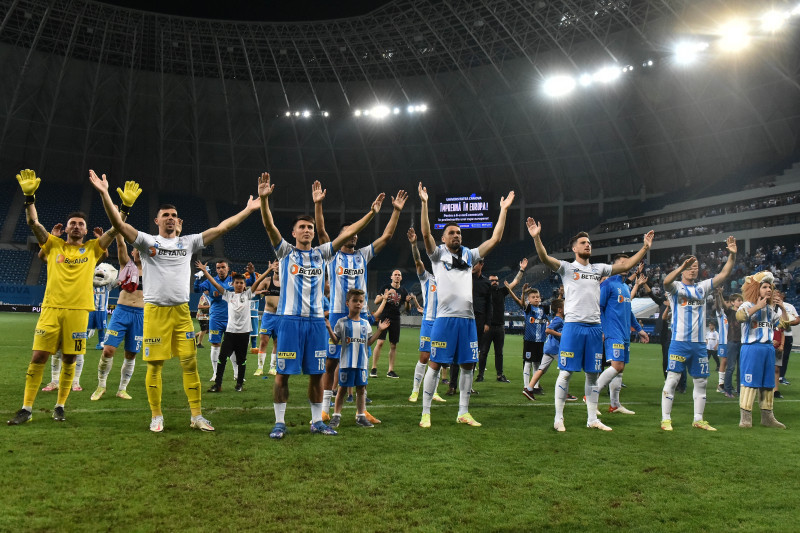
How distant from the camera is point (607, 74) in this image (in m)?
34.3

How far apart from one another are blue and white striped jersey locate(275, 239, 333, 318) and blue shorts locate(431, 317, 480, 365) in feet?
5.32

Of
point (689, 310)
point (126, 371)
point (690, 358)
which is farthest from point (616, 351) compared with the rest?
point (126, 371)

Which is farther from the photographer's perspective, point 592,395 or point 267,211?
point 592,395

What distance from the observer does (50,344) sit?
267 inches

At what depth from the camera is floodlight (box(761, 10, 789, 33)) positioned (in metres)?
28.2

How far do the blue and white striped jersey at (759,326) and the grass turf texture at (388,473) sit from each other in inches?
47.6

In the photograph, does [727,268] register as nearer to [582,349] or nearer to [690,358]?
[690,358]

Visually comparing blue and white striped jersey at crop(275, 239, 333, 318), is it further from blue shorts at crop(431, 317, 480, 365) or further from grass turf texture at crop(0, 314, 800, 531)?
blue shorts at crop(431, 317, 480, 365)

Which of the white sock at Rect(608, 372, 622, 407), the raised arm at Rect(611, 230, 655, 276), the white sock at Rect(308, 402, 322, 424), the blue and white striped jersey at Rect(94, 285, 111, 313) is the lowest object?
the white sock at Rect(308, 402, 322, 424)

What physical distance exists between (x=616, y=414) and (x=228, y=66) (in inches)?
1538

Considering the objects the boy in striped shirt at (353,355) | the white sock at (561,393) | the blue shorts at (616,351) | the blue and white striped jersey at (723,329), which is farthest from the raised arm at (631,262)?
the blue and white striped jersey at (723,329)

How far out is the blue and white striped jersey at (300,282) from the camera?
6.55 metres

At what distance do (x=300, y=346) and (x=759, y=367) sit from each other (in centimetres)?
617

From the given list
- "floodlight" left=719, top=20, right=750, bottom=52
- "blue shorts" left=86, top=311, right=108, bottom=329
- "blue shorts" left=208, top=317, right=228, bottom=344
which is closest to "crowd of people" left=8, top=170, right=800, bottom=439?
"blue shorts" left=208, top=317, right=228, bottom=344
